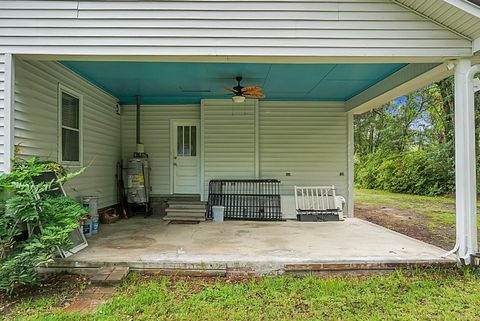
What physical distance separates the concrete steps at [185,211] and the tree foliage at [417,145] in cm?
1032

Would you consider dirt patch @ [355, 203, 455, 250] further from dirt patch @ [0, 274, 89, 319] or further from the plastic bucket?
dirt patch @ [0, 274, 89, 319]

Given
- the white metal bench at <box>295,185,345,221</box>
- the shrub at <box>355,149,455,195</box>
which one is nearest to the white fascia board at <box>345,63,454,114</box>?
the white metal bench at <box>295,185,345,221</box>

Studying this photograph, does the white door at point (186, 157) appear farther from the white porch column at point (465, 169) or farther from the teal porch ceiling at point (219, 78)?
the white porch column at point (465, 169)

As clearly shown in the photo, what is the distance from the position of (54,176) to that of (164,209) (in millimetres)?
3321

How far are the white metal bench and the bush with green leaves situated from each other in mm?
4576

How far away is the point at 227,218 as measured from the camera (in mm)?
6484

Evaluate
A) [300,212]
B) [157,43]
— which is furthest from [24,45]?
[300,212]

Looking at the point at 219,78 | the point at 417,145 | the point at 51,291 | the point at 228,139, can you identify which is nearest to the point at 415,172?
the point at 417,145

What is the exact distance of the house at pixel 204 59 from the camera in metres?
3.54

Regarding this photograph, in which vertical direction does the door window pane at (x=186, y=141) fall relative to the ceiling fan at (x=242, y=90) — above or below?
below

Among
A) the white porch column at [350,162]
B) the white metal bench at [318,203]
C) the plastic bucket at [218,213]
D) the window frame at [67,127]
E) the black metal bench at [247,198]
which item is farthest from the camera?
the white porch column at [350,162]

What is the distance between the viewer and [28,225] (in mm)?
3223

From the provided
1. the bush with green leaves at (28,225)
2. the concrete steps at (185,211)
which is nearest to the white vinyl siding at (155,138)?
the concrete steps at (185,211)

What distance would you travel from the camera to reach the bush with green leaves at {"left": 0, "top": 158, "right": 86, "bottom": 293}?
2891 mm
